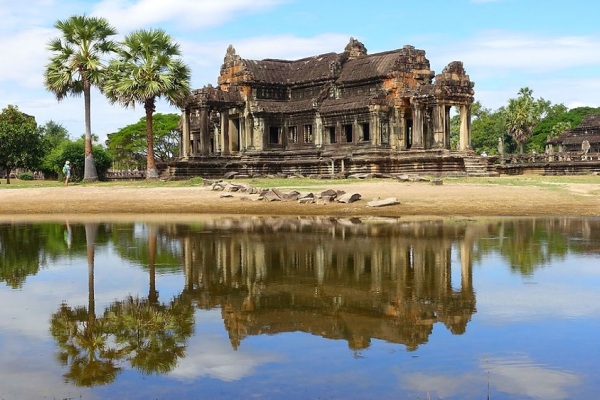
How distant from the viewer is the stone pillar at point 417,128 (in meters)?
44.3

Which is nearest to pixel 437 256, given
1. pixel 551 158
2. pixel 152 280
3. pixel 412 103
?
pixel 152 280

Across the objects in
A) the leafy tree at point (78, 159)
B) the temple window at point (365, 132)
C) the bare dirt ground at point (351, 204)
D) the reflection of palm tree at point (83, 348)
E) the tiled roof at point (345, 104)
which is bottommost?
the reflection of palm tree at point (83, 348)

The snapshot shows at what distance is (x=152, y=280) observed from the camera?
42.5ft

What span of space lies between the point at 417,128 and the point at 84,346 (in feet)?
→ 123

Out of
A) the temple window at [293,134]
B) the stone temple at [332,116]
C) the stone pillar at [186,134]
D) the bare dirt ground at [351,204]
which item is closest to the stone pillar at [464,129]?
the stone temple at [332,116]

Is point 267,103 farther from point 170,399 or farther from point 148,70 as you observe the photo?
point 170,399

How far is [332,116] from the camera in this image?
159 feet

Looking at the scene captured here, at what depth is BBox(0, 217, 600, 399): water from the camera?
23.5 ft

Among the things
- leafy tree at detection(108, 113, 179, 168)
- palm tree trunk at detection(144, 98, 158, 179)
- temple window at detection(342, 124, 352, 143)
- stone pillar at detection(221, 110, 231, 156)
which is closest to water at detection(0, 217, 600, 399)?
palm tree trunk at detection(144, 98, 158, 179)

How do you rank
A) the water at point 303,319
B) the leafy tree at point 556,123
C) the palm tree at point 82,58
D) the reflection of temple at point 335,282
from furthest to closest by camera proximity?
1. the leafy tree at point 556,123
2. the palm tree at point 82,58
3. the reflection of temple at point 335,282
4. the water at point 303,319

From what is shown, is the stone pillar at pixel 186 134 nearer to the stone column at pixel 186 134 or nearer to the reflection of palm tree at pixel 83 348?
the stone column at pixel 186 134

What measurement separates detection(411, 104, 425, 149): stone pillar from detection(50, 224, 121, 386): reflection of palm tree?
3498 centimetres

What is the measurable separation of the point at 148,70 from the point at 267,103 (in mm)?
9724

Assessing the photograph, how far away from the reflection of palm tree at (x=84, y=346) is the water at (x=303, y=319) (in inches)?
1.0
